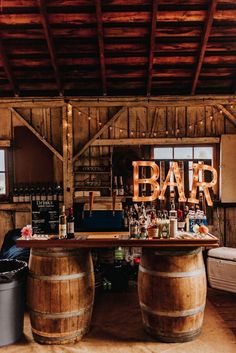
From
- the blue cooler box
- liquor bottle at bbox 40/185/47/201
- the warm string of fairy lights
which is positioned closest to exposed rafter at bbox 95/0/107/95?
the warm string of fairy lights

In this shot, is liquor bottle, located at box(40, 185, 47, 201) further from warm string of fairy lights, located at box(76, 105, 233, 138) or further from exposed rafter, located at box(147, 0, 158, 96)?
exposed rafter, located at box(147, 0, 158, 96)

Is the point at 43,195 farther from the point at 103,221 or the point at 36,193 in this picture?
the point at 103,221

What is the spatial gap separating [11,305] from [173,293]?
1715mm

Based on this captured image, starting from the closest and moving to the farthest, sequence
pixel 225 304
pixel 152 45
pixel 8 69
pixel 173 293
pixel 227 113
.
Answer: pixel 173 293 → pixel 225 304 → pixel 152 45 → pixel 8 69 → pixel 227 113

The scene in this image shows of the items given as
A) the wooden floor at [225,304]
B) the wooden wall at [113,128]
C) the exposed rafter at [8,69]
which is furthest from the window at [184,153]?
the exposed rafter at [8,69]

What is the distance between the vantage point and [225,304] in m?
4.99

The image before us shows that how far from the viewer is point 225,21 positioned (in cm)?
546

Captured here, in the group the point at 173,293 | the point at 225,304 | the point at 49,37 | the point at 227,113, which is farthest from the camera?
the point at 227,113

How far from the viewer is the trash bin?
3727 mm

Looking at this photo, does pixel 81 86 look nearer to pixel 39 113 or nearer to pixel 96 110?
pixel 96 110

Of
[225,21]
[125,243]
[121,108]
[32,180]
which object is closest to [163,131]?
[121,108]

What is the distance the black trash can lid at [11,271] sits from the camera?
3.75 meters

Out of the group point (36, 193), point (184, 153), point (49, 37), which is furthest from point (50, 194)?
point (49, 37)

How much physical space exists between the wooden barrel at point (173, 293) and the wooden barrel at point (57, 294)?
0.72m
